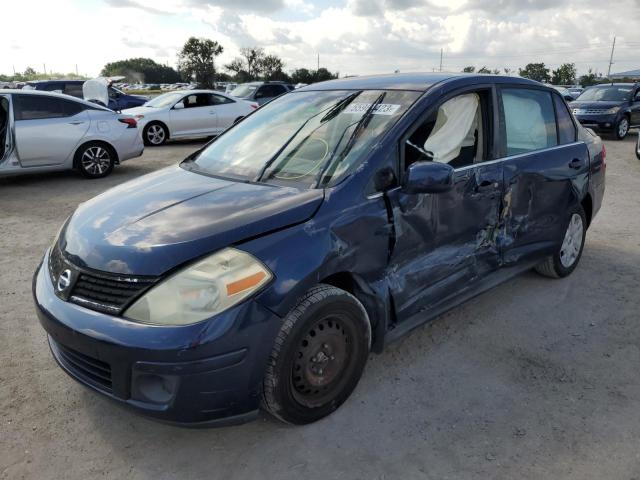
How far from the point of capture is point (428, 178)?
8.85 feet

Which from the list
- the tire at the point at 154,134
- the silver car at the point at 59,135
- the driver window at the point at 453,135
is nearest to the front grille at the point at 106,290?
the driver window at the point at 453,135

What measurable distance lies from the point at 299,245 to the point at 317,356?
22.2 inches

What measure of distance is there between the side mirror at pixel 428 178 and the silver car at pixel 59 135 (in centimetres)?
728

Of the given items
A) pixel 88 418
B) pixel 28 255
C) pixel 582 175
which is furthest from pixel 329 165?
pixel 28 255

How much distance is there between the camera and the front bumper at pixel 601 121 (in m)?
14.5

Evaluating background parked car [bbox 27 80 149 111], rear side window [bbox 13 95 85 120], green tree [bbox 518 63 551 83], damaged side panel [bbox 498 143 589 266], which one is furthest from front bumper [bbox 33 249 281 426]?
green tree [bbox 518 63 551 83]

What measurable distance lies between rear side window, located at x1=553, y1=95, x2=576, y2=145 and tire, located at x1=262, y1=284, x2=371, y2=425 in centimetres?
260

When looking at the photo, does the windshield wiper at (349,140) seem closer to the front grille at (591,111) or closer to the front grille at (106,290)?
the front grille at (106,290)

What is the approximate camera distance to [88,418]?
270cm

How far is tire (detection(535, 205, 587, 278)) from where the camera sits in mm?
4328

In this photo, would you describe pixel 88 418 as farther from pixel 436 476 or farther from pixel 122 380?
pixel 436 476

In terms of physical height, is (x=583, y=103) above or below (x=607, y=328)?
above

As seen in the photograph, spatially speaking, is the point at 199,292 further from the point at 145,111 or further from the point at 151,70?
the point at 151,70

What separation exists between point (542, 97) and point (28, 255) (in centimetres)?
491
